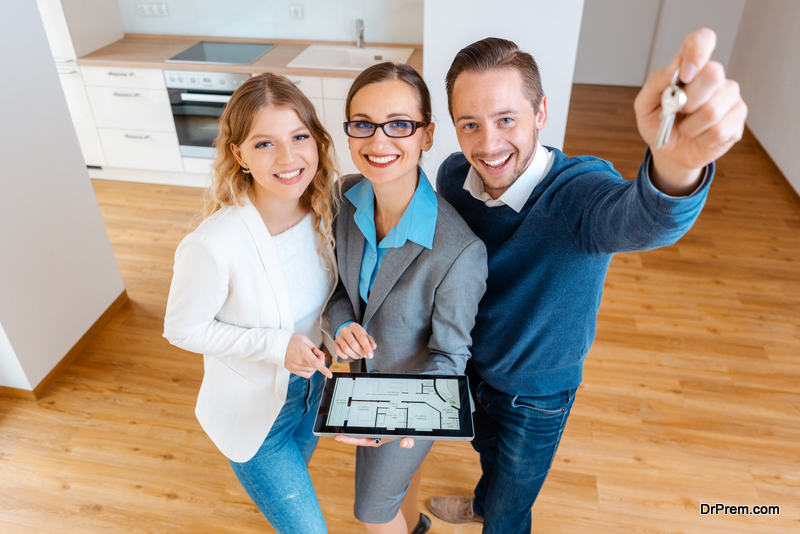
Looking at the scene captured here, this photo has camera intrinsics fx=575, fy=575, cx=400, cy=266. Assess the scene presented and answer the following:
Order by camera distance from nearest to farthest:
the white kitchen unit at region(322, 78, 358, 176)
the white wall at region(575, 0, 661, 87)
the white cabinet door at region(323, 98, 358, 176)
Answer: the white kitchen unit at region(322, 78, 358, 176), the white cabinet door at region(323, 98, 358, 176), the white wall at region(575, 0, 661, 87)

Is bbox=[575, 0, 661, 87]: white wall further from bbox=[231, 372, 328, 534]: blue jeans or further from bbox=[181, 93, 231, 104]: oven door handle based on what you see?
bbox=[231, 372, 328, 534]: blue jeans

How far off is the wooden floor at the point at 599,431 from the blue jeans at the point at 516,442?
1.59 ft

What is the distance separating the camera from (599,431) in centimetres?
236

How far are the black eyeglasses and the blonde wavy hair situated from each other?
20 centimetres

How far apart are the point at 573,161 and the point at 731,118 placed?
61 centimetres

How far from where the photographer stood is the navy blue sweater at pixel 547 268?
120 centimetres

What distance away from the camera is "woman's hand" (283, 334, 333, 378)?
4.51 feet

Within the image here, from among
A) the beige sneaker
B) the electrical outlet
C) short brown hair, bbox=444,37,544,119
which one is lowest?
the beige sneaker

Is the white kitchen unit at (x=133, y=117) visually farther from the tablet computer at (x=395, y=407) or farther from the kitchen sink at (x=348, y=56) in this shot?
the tablet computer at (x=395, y=407)

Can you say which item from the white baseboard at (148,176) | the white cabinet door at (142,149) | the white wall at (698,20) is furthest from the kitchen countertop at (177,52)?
the white wall at (698,20)

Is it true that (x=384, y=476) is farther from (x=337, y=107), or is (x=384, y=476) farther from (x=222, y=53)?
(x=222, y=53)

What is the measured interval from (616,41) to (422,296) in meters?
5.72

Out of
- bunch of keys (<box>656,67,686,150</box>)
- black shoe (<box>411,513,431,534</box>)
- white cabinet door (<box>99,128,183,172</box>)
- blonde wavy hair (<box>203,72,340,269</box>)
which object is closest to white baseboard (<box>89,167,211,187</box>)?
white cabinet door (<box>99,128,183,172</box>)

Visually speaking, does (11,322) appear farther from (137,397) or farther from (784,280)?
(784,280)
